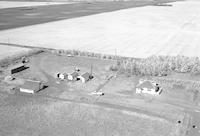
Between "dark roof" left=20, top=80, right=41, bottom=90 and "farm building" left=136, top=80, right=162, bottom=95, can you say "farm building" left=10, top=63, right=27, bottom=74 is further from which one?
"farm building" left=136, top=80, right=162, bottom=95

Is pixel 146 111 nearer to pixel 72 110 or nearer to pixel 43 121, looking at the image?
pixel 72 110

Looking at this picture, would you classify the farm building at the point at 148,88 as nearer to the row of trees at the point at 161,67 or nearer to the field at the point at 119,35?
the row of trees at the point at 161,67

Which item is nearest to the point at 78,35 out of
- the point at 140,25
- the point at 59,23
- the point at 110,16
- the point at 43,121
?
the point at 59,23

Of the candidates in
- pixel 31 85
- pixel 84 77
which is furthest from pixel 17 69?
pixel 84 77

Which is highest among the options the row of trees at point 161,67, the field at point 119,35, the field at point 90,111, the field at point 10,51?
the field at point 119,35

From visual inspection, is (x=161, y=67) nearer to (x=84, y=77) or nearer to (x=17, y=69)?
(x=84, y=77)

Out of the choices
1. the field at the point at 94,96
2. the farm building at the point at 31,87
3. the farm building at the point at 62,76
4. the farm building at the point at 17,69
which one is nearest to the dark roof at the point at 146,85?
the field at the point at 94,96
